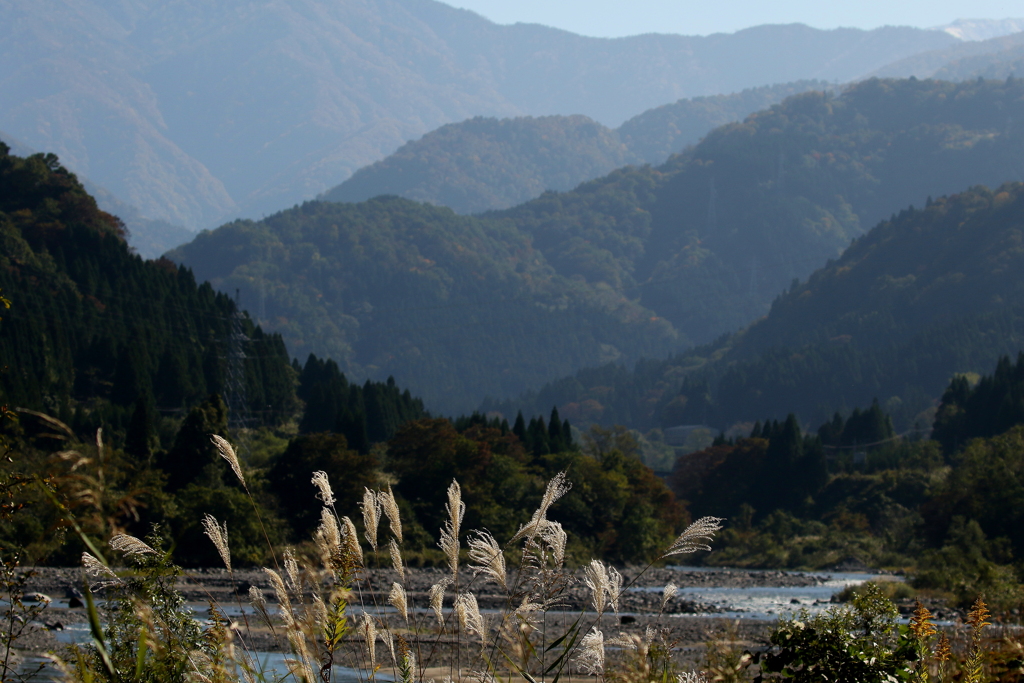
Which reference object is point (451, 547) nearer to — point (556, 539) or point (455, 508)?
point (455, 508)

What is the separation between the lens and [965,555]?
53.2 m

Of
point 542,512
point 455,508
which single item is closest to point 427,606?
point 455,508

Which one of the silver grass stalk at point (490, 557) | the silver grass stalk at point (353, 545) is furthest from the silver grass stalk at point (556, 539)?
the silver grass stalk at point (353, 545)

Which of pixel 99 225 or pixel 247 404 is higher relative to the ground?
pixel 99 225

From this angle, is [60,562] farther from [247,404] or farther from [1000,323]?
[1000,323]

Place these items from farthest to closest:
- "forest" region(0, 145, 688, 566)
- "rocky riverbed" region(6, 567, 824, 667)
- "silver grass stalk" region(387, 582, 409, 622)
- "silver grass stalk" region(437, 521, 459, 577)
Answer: "forest" region(0, 145, 688, 566), "rocky riverbed" region(6, 567, 824, 667), "silver grass stalk" region(437, 521, 459, 577), "silver grass stalk" region(387, 582, 409, 622)

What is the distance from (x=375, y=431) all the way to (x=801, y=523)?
37702 mm

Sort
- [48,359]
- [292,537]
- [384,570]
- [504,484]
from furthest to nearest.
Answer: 1. [48,359]
2. [504,484]
3. [292,537]
4. [384,570]

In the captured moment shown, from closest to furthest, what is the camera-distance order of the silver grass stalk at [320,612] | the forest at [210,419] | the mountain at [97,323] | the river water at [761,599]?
1. the silver grass stalk at [320,612]
2. the river water at [761,599]
3. the forest at [210,419]
4. the mountain at [97,323]

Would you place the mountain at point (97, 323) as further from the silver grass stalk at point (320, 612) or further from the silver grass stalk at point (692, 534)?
the silver grass stalk at point (692, 534)

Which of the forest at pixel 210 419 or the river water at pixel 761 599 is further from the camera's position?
the forest at pixel 210 419

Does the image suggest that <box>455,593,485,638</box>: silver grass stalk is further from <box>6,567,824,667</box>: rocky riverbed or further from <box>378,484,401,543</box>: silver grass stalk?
<box>6,567,824,667</box>: rocky riverbed

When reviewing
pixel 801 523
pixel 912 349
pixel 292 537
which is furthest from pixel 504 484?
pixel 912 349

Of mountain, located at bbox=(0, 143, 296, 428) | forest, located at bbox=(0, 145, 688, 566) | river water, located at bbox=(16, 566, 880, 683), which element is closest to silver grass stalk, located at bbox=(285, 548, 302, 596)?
river water, located at bbox=(16, 566, 880, 683)
